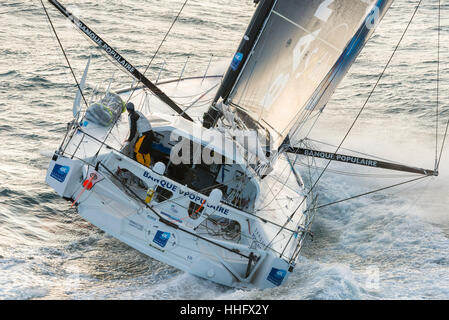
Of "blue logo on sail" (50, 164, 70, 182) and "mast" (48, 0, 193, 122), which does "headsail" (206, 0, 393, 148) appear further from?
"blue logo on sail" (50, 164, 70, 182)

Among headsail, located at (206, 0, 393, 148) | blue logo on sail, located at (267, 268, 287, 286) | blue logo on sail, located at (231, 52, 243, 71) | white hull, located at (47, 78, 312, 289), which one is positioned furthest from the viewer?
blue logo on sail, located at (231, 52, 243, 71)

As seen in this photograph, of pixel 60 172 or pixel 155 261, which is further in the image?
pixel 155 261

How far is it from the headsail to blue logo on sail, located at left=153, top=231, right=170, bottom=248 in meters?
2.26

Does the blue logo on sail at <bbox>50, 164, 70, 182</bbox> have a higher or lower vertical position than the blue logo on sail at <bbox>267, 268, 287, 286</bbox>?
lower

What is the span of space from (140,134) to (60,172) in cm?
116

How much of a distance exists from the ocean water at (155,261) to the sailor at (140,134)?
1.28m

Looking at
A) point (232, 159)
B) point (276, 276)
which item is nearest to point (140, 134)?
point (232, 159)

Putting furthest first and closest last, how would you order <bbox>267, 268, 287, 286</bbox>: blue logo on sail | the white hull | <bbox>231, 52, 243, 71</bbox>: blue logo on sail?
<bbox>231, 52, 243, 71</bbox>: blue logo on sail → the white hull → <bbox>267, 268, 287, 286</bbox>: blue logo on sail

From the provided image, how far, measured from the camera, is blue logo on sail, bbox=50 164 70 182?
659 centimetres

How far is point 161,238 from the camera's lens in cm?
648

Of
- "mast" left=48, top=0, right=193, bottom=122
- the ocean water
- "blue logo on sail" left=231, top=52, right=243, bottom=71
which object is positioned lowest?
the ocean water

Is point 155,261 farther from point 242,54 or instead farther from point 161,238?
point 242,54

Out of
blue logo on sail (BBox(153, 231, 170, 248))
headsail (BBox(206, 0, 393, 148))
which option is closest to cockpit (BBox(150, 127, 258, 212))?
blue logo on sail (BBox(153, 231, 170, 248))

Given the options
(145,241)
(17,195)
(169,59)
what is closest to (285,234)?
(145,241)
